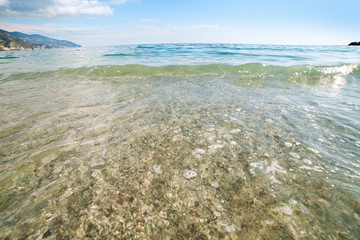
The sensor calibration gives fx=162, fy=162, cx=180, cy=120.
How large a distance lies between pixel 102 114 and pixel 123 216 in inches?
132

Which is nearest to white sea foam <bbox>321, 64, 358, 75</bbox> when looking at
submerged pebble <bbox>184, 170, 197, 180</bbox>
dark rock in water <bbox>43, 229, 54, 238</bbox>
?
submerged pebble <bbox>184, 170, 197, 180</bbox>

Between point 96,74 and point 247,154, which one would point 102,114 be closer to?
point 247,154

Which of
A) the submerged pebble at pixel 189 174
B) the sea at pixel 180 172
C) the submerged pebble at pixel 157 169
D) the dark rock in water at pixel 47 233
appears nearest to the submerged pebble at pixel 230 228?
the sea at pixel 180 172

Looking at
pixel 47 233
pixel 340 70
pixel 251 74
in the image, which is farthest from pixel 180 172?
pixel 340 70

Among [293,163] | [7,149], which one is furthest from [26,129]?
[293,163]

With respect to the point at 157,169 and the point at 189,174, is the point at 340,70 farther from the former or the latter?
the point at 157,169

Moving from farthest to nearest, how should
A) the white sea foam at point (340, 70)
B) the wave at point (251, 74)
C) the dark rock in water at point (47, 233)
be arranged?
the white sea foam at point (340, 70) < the wave at point (251, 74) < the dark rock in water at point (47, 233)

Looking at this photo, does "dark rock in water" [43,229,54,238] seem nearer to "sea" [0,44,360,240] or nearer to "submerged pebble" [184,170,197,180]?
"sea" [0,44,360,240]

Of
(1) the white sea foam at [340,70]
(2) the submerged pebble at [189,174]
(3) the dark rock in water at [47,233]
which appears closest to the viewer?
(3) the dark rock in water at [47,233]

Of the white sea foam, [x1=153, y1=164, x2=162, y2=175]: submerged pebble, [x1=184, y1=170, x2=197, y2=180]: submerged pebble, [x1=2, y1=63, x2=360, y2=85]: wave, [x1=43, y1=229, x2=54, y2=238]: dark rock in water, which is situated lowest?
[x1=43, y1=229, x2=54, y2=238]: dark rock in water

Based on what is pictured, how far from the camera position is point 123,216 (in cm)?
186

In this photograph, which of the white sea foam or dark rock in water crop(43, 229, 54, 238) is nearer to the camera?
dark rock in water crop(43, 229, 54, 238)

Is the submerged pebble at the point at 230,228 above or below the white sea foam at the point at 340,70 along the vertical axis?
below

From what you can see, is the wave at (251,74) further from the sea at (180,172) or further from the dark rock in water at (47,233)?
the dark rock in water at (47,233)
